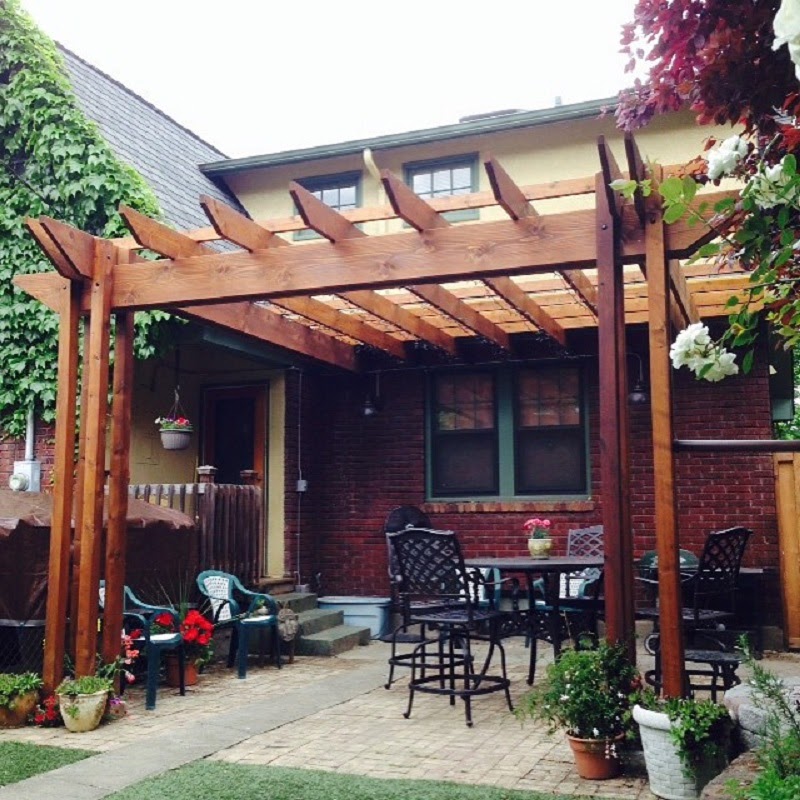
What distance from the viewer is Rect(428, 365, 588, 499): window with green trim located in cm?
1010

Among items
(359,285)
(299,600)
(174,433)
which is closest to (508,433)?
(299,600)

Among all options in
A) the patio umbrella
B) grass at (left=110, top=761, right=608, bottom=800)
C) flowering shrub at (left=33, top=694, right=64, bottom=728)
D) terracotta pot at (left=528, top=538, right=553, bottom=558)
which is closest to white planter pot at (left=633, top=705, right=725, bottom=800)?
grass at (left=110, top=761, right=608, bottom=800)

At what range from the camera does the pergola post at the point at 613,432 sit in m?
4.69

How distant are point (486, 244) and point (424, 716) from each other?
3.06m

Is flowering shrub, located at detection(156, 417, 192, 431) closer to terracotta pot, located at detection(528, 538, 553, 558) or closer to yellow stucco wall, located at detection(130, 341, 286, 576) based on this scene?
yellow stucco wall, located at detection(130, 341, 286, 576)

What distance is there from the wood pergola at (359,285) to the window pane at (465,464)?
299cm

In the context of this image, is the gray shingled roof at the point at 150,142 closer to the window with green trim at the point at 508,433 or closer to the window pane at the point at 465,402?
the window pane at the point at 465,402

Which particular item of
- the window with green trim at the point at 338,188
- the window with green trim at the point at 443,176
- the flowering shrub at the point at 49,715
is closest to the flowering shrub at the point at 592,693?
the flowering shrub at the point at 49,715

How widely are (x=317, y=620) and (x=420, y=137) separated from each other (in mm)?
5720

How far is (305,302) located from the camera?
7.89 metres

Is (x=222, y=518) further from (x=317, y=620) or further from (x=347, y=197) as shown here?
(x=347, y=197)

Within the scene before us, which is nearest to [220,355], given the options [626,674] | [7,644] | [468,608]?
[7,644]

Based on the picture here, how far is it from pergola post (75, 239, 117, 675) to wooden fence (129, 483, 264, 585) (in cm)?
245

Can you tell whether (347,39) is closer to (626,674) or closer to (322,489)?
(322,489)
